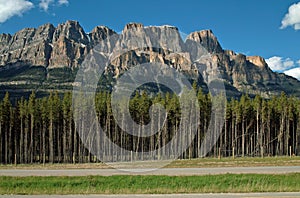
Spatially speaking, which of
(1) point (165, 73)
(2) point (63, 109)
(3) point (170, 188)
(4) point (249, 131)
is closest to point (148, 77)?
(1) point (165, 73)

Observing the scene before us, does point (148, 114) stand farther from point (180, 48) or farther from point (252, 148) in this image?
point (180, 48)

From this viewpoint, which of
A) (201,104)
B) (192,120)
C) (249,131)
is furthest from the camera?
(249,131)

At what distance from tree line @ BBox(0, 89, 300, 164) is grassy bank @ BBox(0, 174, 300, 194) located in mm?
34041

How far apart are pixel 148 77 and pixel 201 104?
42.1m

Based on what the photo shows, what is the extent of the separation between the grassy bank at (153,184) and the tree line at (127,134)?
34041 mm

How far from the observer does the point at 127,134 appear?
67.9 m

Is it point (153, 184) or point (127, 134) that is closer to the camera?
point (153, 184)

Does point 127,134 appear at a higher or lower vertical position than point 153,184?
higher

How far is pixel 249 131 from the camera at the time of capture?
79.2 metres

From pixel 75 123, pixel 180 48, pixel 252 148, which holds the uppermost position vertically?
pixel 180 48

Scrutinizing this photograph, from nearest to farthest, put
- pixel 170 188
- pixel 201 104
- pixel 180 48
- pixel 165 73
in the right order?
pixel 170 188 < pixel 165 73 < pixel 180 48 < pixel 201 104

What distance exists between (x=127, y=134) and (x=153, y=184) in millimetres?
44101

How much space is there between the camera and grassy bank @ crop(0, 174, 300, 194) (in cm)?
2059

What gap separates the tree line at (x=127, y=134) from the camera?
215 feet
